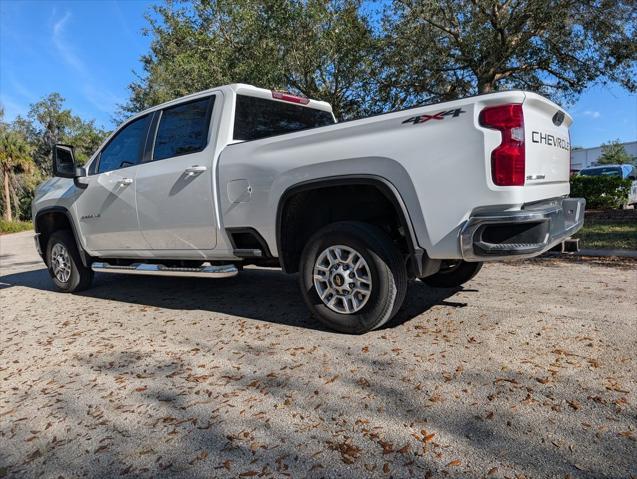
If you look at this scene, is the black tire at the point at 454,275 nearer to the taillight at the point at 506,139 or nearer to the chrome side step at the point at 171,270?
the taillight at the point at 506,139

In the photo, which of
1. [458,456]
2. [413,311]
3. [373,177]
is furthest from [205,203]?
[458,456]

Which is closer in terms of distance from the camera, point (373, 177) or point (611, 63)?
point (373, 177)

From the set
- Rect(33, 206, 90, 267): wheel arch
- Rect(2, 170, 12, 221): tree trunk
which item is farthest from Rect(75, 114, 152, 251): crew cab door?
Rect(2, 170, 12, 221): tree trunk

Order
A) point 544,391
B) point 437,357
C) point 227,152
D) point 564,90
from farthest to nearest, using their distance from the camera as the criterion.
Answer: point 564,90
point 227,152
point 437,357
point 544,391

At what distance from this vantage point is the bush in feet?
51.2

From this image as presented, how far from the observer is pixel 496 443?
86.1 inches

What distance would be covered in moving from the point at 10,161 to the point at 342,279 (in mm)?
35506

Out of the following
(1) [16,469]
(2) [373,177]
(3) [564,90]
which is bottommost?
(1) [16,469]

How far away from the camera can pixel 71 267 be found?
20.2 feet

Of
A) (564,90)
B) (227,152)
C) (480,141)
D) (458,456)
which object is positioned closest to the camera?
(458,456)

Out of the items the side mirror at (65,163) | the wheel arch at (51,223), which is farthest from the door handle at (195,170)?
the wheel arch at (51,223)

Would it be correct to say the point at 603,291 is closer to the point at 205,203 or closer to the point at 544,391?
the point at 544,391

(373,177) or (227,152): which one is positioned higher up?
(227,152)

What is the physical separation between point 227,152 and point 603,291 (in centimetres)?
414
